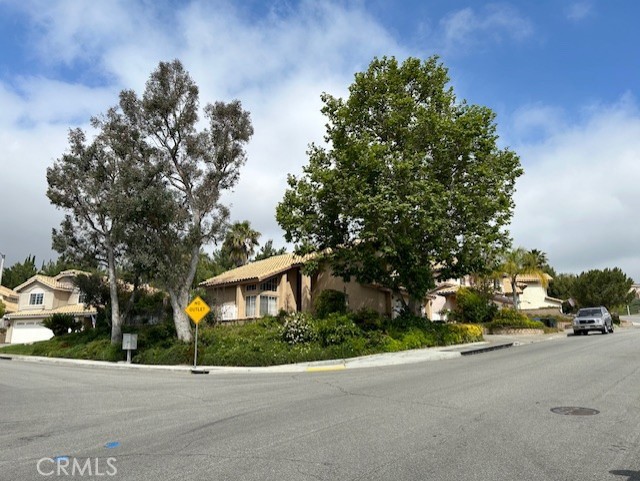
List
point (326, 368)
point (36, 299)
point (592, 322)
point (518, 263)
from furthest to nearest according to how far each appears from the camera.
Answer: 1. point (36, 299)
2. point (518, 263)
3. point (592, 322)
4. point (326, 368)

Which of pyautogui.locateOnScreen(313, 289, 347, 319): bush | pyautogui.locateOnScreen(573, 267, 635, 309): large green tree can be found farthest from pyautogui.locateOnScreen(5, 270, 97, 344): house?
pyautogui.locateOnScreen(573, 267, 635, 309): large green tree

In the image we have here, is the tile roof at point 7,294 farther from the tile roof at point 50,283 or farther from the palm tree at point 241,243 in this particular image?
the palm tree at point 241,243

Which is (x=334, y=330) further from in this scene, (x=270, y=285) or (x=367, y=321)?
(x=270, y=285)

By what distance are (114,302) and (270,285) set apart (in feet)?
31.7

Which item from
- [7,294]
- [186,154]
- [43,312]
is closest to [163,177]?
[186,154]

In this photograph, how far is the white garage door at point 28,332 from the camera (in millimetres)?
48147

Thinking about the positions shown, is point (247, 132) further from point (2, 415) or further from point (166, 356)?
point (2, 415)

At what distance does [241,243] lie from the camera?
52438 mm

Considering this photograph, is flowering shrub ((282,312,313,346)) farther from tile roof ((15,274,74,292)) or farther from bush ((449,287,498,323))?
tile roof ((15,274,74,292))

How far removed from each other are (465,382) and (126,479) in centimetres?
853

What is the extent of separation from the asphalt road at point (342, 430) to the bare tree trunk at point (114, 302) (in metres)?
16.4

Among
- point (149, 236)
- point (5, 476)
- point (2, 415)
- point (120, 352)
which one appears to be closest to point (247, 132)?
point (149, 236)

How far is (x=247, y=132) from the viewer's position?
1076 inches

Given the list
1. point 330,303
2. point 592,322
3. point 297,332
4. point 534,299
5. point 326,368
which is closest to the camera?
point 326,368
